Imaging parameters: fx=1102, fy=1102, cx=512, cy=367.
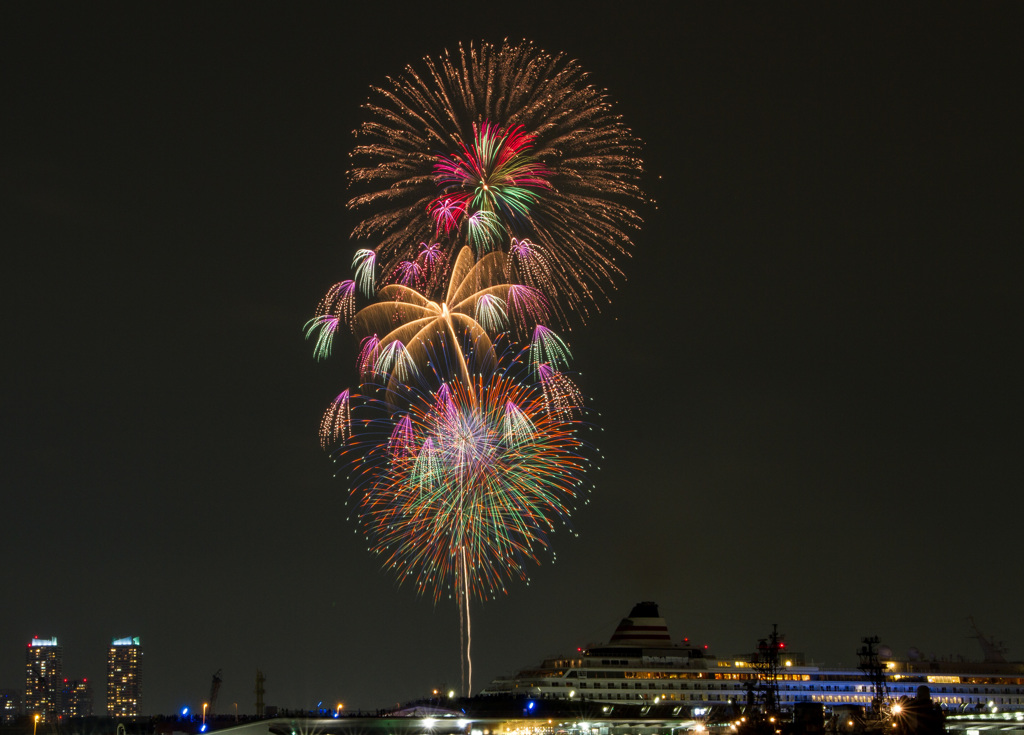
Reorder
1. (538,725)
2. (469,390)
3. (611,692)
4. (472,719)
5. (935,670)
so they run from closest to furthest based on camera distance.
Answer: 1. (469,390)
2. (472,719)
3. (538,725)
4. (611,692)
5. (935,670)

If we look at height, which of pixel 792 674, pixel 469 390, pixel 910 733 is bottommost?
pixel 910 733

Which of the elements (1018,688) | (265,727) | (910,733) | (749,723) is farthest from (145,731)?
(1018,688)

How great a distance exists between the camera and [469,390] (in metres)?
49.4

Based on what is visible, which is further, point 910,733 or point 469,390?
point 910,733

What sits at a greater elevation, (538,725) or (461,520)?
(461,520)

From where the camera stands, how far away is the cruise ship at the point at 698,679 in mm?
93438

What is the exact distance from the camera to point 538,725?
81.7 metres

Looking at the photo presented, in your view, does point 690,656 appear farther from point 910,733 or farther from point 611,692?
point 910,733

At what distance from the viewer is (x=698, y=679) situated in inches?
3787

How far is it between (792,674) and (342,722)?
44071mm

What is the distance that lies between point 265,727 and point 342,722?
523 cm

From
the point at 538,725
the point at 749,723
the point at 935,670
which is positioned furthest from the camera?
the point at 935,670

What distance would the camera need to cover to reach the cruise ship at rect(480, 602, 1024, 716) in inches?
3679

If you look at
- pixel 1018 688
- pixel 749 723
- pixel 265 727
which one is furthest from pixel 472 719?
pixel 1018 688
